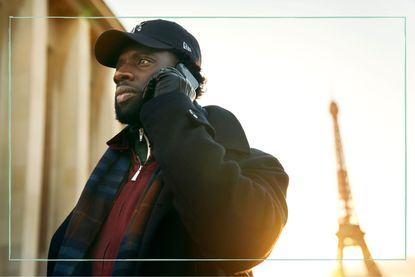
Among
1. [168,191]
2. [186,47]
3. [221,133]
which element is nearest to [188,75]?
[186,47]

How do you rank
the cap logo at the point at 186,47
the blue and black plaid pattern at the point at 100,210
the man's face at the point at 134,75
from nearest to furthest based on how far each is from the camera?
the blue and black plaid pattern at the point at 100,210
the man's face at the point at 134,75
the cap logo at the point at 186,47

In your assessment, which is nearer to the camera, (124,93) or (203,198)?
(203,198)

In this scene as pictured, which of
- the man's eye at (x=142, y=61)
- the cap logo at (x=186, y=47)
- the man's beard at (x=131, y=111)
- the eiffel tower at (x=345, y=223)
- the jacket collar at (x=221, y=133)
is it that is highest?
the cap logo at (x=186, y=47)

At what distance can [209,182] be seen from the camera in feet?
5.84

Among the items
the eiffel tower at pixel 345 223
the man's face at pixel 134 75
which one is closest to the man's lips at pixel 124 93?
the man's face at pixel 134 75

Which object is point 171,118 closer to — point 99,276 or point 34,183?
point 99,276

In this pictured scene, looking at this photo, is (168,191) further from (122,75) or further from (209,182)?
(122,75)

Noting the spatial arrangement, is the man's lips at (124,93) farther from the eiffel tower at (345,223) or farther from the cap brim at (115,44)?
the eiffel tower at (345,223)

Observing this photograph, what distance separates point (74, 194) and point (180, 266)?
1.93 feet

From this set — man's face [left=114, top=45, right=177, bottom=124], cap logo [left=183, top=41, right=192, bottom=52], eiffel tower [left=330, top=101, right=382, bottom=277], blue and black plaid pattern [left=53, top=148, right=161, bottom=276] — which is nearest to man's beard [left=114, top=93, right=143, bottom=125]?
man's face [left=114, top=45, right=177, bottom=124]

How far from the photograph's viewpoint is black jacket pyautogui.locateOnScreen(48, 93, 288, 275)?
1.77 m

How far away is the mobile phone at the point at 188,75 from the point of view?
6.66 ft

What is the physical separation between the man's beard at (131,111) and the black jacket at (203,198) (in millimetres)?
106

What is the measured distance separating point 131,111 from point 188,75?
0.22 m
